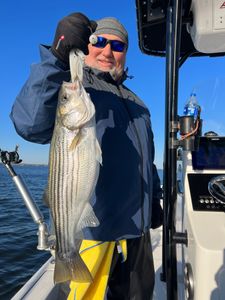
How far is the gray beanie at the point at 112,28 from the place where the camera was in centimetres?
272

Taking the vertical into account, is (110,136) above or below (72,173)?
above

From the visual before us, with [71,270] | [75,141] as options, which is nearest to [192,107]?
[75,141]

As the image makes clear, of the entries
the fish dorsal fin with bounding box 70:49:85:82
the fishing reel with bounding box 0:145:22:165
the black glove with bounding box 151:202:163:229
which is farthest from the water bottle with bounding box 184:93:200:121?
the fishing reel with bounding box 0:145:22:165

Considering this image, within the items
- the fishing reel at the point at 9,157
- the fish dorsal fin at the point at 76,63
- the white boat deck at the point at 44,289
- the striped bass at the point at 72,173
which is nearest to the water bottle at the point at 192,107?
the striped bass at the point at 72,173

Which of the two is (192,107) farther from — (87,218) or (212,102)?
(87,218)

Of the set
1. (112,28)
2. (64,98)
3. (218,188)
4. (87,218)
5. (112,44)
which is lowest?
(87,218)

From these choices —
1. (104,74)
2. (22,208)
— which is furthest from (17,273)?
(22,208)

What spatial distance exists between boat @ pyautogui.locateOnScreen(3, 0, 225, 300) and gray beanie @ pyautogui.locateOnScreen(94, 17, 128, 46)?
193 millimetres

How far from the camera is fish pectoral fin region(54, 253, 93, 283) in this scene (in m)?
1.92

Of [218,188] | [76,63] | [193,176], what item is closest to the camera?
[76,63]

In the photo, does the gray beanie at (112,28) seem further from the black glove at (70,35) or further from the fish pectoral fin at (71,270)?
the fish pectoral fin at (71,270)

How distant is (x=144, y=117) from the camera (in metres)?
2.70

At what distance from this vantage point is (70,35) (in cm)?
172

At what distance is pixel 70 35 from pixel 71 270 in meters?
1.40
